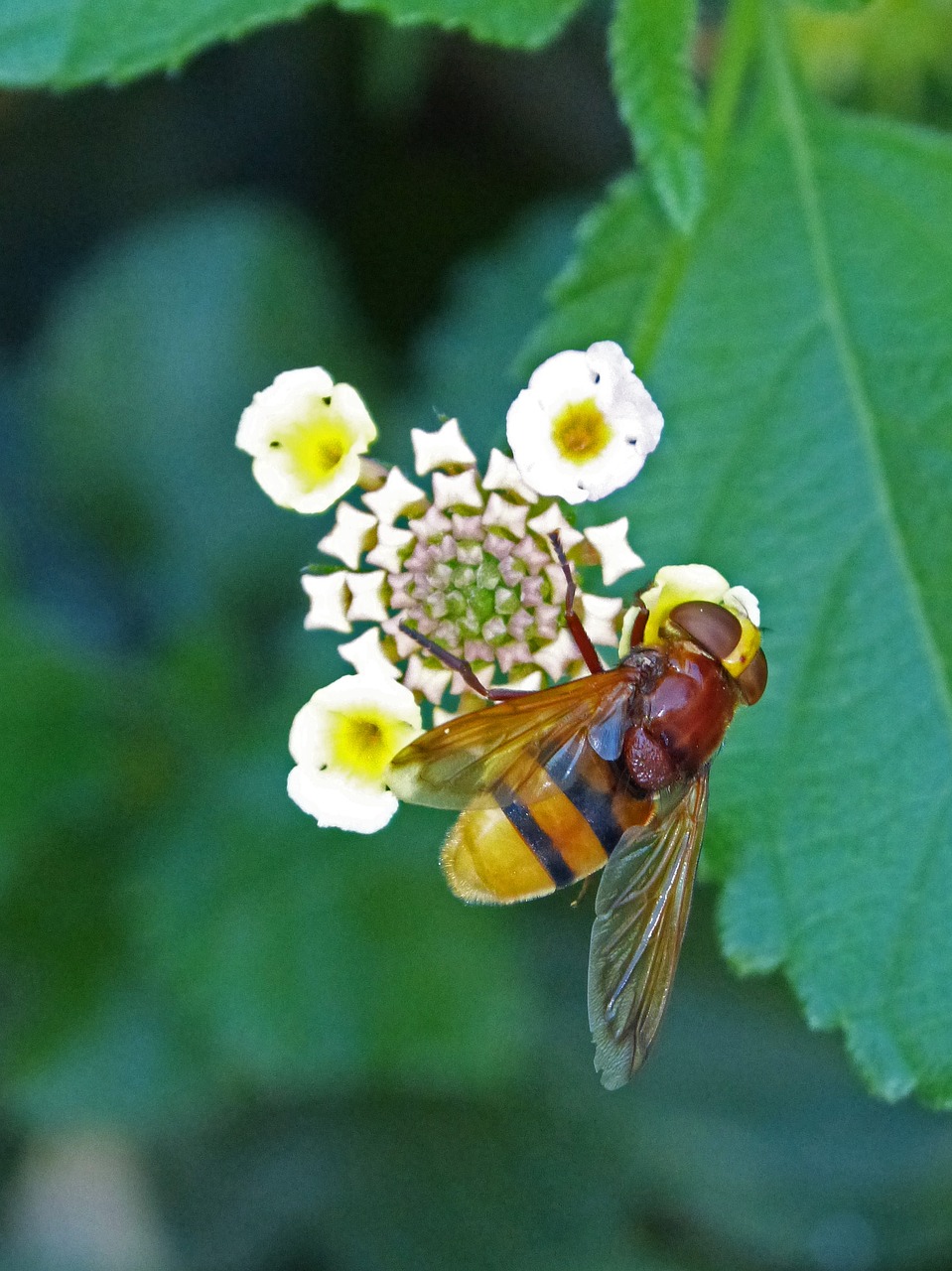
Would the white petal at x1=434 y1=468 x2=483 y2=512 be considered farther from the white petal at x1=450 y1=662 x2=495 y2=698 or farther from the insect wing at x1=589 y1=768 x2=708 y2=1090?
the insect wing at x1=589 y1=768 x2=708 y2=1090

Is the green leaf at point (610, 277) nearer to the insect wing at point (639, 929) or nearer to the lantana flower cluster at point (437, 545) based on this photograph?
the lantana flower cluster at point (437, 545)

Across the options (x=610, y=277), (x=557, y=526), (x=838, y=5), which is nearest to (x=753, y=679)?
(x=557, y=526)

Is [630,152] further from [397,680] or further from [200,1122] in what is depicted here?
[200,1122]

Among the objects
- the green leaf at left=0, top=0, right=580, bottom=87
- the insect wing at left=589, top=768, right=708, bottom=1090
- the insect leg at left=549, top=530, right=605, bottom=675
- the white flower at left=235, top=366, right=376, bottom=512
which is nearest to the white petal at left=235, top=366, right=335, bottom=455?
the white flower at left=235, top=366, right=376, bottom=512

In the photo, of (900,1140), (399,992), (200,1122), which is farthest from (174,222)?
(900,1140)

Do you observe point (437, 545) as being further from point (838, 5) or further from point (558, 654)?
point (838, 5)

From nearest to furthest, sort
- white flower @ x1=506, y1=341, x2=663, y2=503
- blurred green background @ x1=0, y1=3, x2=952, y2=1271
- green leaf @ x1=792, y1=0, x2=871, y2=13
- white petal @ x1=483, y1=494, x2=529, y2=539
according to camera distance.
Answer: white flower @ x1=506, y1=341, x2=663, y2=503 → white petal @ x1=483, y1=494, x2=529, y2=539 → green leaf @ x1=792, y1=0, x2=871, y2=13 → blurred green background @ x1=0, y1=3, x2=952, y2=1271
